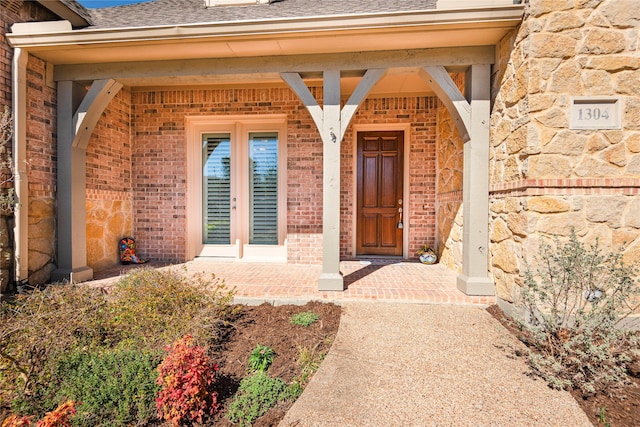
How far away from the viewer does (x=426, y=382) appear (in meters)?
2.16

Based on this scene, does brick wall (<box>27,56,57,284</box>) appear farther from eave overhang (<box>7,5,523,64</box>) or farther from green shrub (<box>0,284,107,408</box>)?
green shrub (<box>0,284,107,408</box>)

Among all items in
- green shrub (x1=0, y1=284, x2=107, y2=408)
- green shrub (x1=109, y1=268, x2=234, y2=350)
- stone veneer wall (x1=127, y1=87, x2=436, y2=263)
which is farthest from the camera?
stone veneer wall (x1=127, y1=87, x2=436, y2=263)

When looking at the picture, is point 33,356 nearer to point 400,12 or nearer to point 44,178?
point 44,178

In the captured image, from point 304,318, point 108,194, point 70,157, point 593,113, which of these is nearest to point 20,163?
point 70,157

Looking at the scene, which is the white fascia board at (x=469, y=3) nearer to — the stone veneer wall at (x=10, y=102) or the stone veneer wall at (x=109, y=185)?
the stone veneer wall at (x=10, y=102)

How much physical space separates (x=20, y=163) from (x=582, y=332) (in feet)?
19.9

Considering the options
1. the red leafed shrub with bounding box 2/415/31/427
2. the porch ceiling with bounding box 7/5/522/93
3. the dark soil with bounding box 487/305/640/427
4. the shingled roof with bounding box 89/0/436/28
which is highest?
the shingled roof with bounding box 89/0/436/28

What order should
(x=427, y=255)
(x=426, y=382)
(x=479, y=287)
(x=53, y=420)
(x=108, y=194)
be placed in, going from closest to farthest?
(x=53, y=420)
(x=426, y=382)
(x=479, y=287)
(x=108, y=194)
(x=427, y=255)

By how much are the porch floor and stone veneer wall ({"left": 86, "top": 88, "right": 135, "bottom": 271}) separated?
440mm

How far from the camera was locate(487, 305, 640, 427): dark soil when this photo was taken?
1821 millimetres

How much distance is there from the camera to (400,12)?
10.5 ft

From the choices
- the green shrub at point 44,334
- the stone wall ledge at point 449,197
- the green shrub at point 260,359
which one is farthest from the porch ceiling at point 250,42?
the green shrub at point 260,359

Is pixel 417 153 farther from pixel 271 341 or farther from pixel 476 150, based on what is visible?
pixel 271 341

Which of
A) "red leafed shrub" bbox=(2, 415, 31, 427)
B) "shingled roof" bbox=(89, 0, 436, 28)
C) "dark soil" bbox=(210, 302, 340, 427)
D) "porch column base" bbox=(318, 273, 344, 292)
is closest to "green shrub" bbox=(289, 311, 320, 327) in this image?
"dark soil" bbox=(210, 302, 340, 427)
